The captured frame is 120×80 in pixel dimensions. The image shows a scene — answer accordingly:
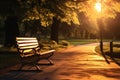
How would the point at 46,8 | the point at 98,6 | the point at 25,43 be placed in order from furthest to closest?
1. the point at 98,6
2. the point at 46,8
3. the point at 25,43

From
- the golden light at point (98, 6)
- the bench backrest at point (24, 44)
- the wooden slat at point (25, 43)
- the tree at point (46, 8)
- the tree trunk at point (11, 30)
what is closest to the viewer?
the bench backrest at point (24, 44)

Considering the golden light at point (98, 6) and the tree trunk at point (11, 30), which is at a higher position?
the golden light at point (98, 6)

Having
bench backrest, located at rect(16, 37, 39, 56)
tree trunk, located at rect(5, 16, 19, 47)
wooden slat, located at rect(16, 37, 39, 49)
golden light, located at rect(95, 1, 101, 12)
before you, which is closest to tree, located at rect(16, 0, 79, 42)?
golden light, located at rect(95, 1, 101, 12)

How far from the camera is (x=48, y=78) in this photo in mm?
12883

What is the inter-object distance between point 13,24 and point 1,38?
54.9 metres

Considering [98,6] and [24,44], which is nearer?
[24,44]

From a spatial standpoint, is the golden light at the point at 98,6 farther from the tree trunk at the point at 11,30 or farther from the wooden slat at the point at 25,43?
the wooden slat at the point at 25,43

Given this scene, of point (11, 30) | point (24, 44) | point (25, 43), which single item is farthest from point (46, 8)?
point (24, 44)

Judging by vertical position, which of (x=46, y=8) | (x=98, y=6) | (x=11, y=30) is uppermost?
(x=98, y=6)

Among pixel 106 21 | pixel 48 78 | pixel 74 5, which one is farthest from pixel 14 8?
pixel 106 21

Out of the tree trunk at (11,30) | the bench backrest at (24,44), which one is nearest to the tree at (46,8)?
the tree trunk at (11,30)

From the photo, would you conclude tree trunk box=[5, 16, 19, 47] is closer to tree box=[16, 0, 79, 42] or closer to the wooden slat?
tree box=[16, 0, 79, 42]

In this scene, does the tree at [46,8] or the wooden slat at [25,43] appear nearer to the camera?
the wooden slat at [25,43]

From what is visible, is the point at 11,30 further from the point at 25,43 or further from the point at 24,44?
the point at 24,44
